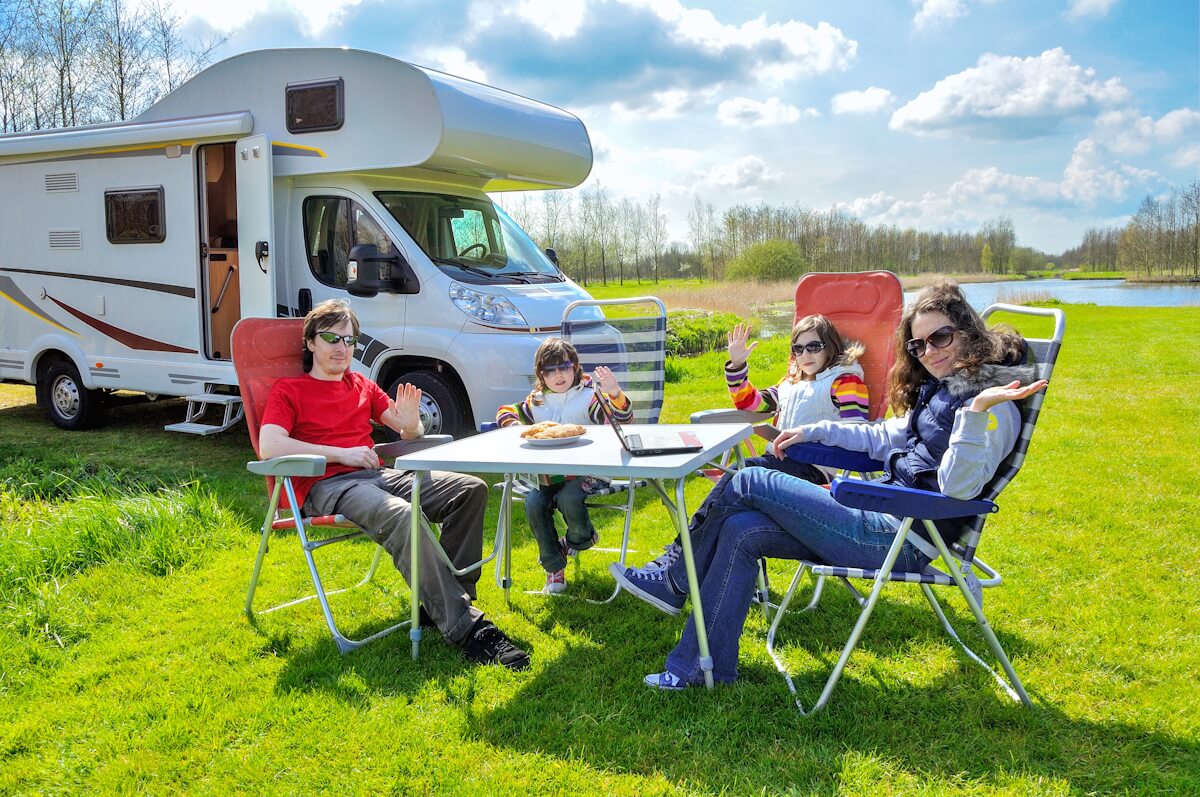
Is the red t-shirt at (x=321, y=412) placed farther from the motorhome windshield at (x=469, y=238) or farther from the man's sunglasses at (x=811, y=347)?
the motorhome windshield at (x=469, y=238)

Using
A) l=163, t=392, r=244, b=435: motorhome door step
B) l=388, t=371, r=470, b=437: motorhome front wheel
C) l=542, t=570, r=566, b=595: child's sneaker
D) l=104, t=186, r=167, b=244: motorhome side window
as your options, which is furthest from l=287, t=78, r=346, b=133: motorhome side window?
l=542, t=570, r=566, b=595: child's sneaker

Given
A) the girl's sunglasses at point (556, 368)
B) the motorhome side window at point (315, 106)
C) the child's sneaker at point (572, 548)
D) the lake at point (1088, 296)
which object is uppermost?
the motorhome side window at point (315, 106)

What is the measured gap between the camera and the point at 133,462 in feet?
21.7

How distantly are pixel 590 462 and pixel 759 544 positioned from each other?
63 cm

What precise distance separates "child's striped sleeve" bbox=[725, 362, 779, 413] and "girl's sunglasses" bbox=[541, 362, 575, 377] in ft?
2.34

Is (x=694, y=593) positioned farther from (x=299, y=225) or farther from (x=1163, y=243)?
(x=1163, y=243)

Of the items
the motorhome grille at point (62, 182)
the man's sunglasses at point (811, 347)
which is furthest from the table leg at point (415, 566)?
the motorhome grille at point (62, 182)

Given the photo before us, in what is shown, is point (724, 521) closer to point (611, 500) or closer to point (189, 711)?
point (189, 711)

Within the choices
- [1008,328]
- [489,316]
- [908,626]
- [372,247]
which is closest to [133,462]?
[372,247]

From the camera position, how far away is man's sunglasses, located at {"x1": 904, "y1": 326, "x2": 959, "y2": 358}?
9.21 feet

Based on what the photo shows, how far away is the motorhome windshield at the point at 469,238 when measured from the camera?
6.26 m

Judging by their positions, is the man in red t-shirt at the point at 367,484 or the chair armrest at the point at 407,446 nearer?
the man in red t-shirt at the point at 367,484

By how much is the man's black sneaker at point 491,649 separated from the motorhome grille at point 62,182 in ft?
20.4

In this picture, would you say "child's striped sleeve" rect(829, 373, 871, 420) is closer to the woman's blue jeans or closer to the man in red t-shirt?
the woman's blue jeans
